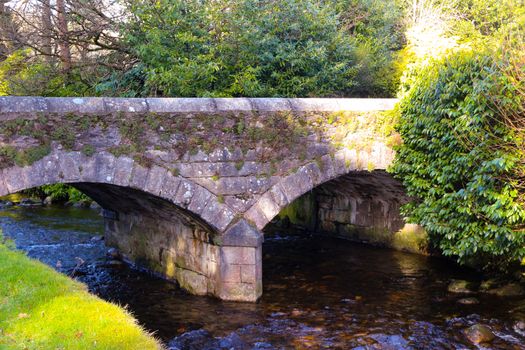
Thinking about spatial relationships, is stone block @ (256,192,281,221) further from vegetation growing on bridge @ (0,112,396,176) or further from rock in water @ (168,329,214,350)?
rock in water @ (168,329,214,350)

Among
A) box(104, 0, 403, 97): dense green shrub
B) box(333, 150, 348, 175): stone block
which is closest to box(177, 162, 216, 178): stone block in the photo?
box(333, 150, 348, 175): stone block

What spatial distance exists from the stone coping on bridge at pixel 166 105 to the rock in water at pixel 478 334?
410 centimetres

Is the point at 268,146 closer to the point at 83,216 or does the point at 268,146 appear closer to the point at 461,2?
the point at 83,216

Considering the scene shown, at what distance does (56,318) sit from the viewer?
233 inches

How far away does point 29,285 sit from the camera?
6.85m

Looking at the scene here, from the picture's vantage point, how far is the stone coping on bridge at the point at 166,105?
7.51 metres

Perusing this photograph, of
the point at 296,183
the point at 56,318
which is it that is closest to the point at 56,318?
the point at 56,318

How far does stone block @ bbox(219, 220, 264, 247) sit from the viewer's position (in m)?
8.92

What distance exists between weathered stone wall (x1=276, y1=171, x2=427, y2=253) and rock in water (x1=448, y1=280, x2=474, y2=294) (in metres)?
2.48

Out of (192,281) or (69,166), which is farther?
(192,281)

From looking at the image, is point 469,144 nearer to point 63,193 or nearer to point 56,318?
point 56,318

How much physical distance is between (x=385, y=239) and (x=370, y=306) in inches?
188

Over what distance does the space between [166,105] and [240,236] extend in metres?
2.42

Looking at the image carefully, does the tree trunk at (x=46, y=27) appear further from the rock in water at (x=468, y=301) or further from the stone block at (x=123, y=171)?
the rock in water at (x=468, y=301)
